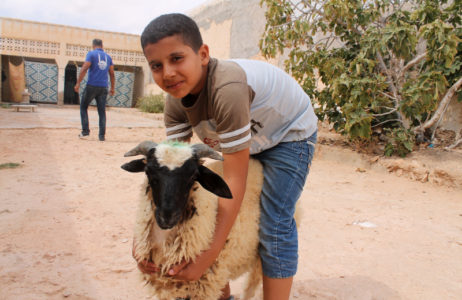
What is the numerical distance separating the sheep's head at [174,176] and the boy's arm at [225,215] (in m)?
0.07

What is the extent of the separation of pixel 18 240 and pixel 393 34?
5.40 meters

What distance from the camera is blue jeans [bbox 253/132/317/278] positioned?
1724 mm

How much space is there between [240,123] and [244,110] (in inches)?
2.3

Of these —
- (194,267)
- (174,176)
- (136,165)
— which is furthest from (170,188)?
(194,267)

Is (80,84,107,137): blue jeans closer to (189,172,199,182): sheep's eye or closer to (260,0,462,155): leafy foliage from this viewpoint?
(260,0,462,155): leafy foliage

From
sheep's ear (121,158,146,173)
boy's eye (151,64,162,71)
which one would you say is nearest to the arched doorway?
sheep's ear (121,158,146,173)

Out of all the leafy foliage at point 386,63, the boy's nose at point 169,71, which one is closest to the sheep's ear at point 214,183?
the boy's nose at point 169,71

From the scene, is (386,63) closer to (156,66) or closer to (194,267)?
(156,66)

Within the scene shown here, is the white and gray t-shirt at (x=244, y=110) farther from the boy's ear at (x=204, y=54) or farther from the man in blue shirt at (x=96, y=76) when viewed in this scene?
the man in blue shirt at (x=96, y=76)

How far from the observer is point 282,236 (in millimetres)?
1733

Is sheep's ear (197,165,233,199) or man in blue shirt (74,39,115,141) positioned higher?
man in blue shirt (74,39,115,141)

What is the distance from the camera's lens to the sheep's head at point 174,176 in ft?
4.67

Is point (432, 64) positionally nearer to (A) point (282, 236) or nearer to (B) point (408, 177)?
(B) point (408, 177)

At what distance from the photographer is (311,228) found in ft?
11.1
